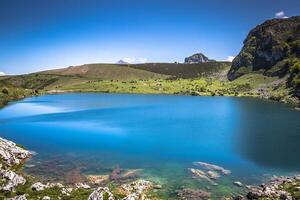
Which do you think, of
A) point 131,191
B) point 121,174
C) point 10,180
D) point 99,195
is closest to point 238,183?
point 131,191

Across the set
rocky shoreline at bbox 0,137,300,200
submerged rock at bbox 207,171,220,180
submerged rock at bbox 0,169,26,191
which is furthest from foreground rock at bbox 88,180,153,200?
submerged rock at bbox 0,169,26,191

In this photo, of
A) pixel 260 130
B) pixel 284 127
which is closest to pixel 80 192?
pixel 260 130

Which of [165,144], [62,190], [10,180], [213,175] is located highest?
[10,180]

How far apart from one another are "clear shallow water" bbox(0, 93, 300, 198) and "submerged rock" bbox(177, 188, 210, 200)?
1721 millimetres

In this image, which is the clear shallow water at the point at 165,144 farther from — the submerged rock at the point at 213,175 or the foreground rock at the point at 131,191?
the foreground rock at the point at 131,191

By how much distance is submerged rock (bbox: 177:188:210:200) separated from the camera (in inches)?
1606

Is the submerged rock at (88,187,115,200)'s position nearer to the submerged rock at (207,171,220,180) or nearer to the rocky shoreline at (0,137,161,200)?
the rocky shoreline at (0,137,161,200)

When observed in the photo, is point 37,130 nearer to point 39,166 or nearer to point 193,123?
point 39,166

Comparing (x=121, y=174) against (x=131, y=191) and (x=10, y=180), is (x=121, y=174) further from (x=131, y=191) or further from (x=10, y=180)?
(x=10, y=180)

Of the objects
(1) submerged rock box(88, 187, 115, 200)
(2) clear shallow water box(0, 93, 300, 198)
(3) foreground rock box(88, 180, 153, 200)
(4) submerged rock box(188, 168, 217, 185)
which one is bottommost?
(2) clear shallow water box(0, 93, 300, 198)

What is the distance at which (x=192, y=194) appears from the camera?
137 feet

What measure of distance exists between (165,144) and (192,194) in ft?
103

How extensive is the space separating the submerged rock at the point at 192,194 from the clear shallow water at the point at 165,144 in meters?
1.72

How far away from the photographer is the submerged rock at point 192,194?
134 ft
